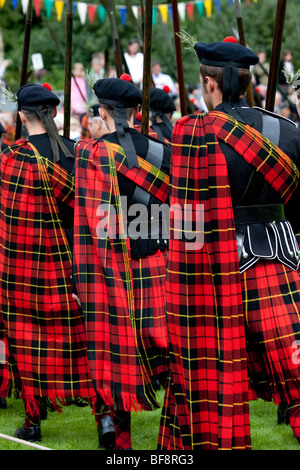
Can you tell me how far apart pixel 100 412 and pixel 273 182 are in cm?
186

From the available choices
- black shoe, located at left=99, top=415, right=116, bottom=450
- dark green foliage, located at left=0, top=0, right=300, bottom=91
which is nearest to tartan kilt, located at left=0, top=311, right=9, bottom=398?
black shoe, located at left=99, top=415, right=116, bottom=450

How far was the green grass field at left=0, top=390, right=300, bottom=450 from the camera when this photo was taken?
476 centimetres

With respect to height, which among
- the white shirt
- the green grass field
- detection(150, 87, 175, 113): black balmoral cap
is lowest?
the green grass field

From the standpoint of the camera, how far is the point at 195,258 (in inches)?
139

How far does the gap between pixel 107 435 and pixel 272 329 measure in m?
1.69

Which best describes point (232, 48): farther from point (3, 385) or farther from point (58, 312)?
point (3, 385)

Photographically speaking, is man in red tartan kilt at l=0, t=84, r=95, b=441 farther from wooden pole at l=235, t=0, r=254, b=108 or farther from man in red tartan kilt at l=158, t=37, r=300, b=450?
man in red tartan kilt at l=158, t=37, r=300, b=450

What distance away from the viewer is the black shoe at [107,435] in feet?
15.8

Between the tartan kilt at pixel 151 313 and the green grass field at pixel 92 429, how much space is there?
58 centimetres

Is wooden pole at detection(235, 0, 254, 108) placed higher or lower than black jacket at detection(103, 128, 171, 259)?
higher

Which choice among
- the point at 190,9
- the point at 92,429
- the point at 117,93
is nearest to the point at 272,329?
the point at 117,93

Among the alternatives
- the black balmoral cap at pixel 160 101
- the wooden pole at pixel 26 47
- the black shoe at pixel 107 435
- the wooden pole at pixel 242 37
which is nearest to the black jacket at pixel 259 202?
the wooden pole at pixel 242 37

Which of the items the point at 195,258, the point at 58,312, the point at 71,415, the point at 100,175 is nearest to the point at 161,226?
the point at 100,175

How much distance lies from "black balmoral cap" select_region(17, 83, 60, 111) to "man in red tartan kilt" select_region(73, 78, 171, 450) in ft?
1.54
